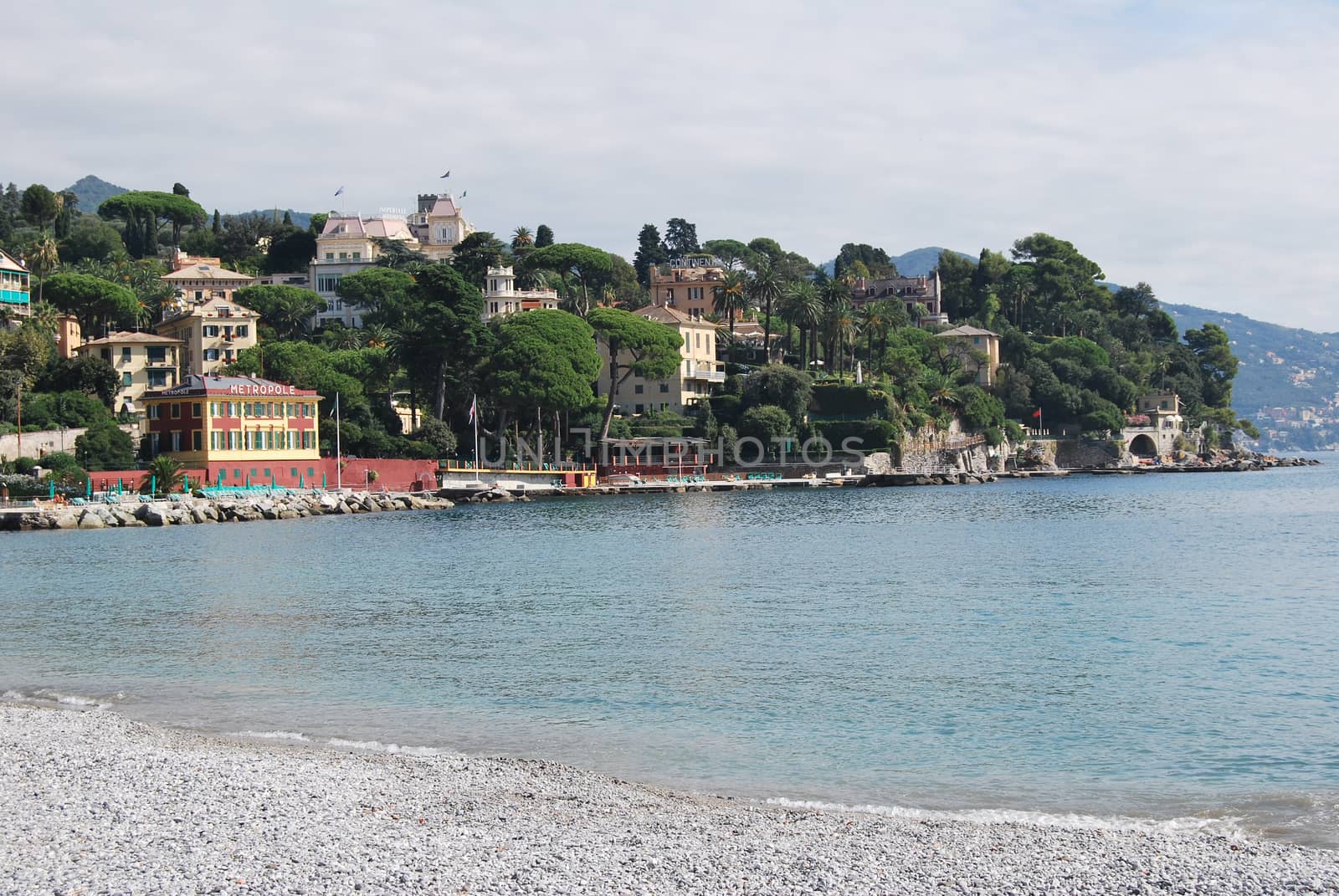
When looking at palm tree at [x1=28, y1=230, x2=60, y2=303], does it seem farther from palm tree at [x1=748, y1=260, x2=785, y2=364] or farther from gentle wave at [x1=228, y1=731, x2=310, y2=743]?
gentle wave at [x1=228, y1=731, x2=310, y2=743]

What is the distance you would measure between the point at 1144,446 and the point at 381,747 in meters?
130

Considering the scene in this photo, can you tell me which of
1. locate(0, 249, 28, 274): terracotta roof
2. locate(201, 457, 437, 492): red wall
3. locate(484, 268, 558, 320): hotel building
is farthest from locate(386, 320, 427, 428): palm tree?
locate(0, 249, 28, 274): terracotta roof

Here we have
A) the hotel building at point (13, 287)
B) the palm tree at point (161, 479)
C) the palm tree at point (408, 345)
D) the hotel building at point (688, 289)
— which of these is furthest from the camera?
the hotel building at point (688, 289)

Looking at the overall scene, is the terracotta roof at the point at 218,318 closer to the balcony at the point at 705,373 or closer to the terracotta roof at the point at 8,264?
the terracotta roof at the point at 8,264

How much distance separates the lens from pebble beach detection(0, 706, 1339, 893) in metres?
10.9

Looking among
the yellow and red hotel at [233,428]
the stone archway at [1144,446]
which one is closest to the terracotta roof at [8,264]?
the yellow and red hotel at [233,428]

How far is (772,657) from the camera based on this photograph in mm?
23906

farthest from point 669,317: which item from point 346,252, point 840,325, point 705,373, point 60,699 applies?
point 60,699

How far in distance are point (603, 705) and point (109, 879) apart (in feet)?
31.7

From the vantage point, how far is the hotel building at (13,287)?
8488cm

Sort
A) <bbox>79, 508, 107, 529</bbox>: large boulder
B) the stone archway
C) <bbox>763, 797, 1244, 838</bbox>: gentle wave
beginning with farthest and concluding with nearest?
the stone archway → <bbox>79, 508, 107, 529</bbox>: large boulder → <bbox>763, 797, 1244, 838</bbox>: gentle wave

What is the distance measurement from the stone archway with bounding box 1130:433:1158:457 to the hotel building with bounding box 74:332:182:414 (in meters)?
93.2

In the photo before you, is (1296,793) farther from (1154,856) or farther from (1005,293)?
(1005,293)

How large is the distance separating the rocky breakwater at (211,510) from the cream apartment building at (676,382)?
31518mm
